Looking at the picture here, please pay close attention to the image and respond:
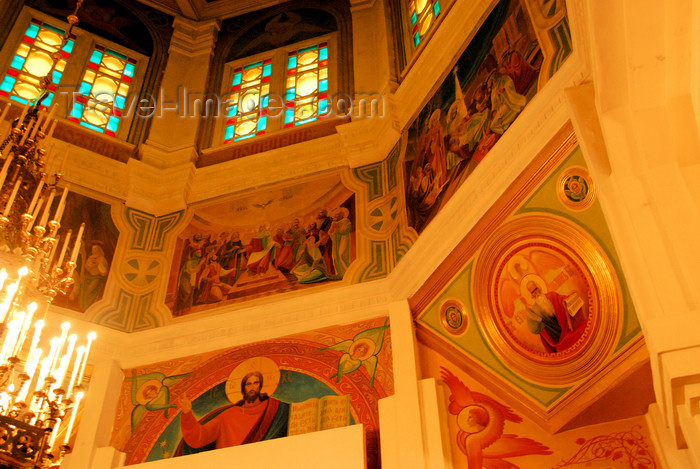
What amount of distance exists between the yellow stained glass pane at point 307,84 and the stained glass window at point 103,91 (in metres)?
2.75

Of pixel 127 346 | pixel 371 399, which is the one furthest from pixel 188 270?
pixel 371 399

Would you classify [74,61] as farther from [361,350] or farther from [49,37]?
[361,350]

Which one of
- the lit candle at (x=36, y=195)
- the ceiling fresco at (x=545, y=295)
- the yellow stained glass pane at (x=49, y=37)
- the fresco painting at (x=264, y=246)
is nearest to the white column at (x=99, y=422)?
the fresco painting at (x=264, y=246)

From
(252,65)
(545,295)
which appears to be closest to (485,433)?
(545,295)

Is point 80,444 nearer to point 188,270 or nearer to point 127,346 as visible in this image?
point 127,346

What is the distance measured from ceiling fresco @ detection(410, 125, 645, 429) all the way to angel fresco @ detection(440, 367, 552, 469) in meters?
0.20

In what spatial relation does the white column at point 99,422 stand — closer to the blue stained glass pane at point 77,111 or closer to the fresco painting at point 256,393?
the fresco painting at point 256,393

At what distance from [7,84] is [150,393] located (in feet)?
17.0

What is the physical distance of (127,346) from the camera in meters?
8.27

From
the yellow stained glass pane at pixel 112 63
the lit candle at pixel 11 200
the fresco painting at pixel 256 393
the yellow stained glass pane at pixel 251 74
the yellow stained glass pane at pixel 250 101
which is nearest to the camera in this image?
the lit candle at pixel 11 200

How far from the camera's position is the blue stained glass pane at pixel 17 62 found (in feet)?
33.5

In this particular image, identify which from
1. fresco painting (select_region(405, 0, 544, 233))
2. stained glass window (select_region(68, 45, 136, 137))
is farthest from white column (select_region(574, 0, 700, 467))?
stained glass window (select_region(68, 45, 136, 137))

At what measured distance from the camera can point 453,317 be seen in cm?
659

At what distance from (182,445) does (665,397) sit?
16.6 ft
